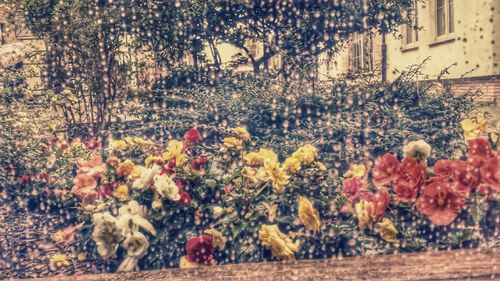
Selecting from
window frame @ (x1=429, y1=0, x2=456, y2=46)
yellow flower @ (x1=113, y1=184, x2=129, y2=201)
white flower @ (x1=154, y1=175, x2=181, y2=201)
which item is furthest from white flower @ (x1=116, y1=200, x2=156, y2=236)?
window frame @ (x1=429, y1=0, x2=456, y2=46)

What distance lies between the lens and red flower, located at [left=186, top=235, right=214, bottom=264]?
74.7 inches

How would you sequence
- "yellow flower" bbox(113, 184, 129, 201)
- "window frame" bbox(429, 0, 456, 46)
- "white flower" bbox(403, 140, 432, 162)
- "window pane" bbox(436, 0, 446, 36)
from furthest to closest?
"window pane" bbox(436, 0, 446, 36) → "window frame" bbox(429, 0, 456, 46) → "yellow flower" bbox(113, 184, 129, 201) → "white flower" bbox(403, 140, 432, 162)

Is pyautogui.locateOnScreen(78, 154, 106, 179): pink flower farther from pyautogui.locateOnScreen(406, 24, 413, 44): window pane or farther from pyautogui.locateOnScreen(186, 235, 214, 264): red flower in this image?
pyautogui.locateOnScreen(406, 24, 413, 44): window pane

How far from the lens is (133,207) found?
7.08 feet

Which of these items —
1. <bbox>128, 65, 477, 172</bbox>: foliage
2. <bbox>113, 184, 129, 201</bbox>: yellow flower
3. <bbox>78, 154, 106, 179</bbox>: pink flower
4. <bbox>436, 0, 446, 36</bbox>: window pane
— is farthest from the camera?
<bbox>436, 0, 446, 36</bbox>: window pane

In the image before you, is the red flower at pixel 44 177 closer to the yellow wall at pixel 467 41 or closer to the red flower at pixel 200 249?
the red flower at pixel 200 249

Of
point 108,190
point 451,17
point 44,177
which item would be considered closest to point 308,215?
point 108,190

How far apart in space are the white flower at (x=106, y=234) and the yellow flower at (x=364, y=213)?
2.99 ft

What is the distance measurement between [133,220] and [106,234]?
0.43 ft

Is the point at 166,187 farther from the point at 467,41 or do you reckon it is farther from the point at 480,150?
the point at 467,41

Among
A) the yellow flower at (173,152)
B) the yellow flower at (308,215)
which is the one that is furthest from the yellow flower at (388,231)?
the yellow flower at (173,152)

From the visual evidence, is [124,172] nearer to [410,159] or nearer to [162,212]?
[162,212]

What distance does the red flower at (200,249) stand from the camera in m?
1.90

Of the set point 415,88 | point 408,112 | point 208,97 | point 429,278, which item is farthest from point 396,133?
point 208,97
